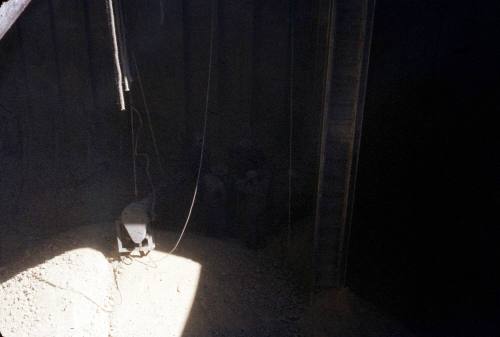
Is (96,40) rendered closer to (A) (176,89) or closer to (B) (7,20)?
(A) (176,89)

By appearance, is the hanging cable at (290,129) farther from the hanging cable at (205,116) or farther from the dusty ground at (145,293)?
the hanging cable at (205,116)

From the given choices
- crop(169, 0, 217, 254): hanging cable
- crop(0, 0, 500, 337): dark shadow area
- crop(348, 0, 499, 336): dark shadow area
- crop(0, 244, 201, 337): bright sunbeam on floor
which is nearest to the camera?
crop(348, 0, 499, 336): dark shadow area

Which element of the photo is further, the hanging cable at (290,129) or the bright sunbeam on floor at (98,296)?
the hanging cable at (290,129)

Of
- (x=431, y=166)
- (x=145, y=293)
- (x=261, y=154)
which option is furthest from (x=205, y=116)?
(x=431, y=166)

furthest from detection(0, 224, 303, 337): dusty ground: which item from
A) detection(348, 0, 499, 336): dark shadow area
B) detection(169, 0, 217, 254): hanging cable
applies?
detection(348, 0, 499, 336): dark shadow area

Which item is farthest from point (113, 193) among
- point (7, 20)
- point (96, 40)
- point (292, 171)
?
point (7, 20)

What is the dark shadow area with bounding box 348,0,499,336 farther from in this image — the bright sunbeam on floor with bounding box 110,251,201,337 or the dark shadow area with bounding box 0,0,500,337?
the bright sunbeam on floor with bounding box 110,251,201,337

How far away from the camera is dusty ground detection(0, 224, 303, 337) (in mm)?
4535

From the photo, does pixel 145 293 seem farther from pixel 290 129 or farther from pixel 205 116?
pixel 290 129

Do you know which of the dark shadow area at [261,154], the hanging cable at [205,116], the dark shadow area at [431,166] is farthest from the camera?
the hanging cable at [205,116]

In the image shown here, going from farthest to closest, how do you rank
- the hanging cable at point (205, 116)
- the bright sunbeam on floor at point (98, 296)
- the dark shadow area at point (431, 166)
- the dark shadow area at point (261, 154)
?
the hanging cable at point (205, 116), the bright sunbeam on floor at point (98, 296), the dark shadow area at point (261, 154), the dark shadow area at point (431, 166)

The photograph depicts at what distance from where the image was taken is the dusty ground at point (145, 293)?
454cm

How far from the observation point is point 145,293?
4.88 meters

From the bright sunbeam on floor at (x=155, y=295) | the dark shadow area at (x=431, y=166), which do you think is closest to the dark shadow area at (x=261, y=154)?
the dark shadow area at (x=431, y=166)
